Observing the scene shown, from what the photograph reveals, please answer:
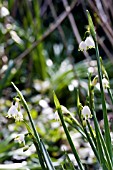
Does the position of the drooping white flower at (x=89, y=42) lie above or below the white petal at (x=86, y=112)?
above

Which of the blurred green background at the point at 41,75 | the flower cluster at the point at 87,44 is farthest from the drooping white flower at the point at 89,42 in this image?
the blurred green background at the point at 41,75

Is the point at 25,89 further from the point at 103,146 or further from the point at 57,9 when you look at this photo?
the point at 103,146

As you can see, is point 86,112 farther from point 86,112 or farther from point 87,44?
point 87,44

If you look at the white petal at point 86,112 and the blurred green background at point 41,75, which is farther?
the blurred green background at point 41,75

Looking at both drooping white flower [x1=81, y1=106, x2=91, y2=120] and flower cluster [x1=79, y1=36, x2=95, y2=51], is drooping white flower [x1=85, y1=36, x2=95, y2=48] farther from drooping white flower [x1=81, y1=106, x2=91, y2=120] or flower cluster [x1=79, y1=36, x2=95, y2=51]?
drooping white flower [x1=81, y1=106, x2=91, y2=120]

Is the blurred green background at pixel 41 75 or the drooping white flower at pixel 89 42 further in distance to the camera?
the blurred green background at pixel 41 75

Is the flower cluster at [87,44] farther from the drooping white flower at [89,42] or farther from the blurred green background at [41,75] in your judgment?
the blurred green background at [41,75]

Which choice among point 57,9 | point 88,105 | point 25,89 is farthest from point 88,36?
point 57,9

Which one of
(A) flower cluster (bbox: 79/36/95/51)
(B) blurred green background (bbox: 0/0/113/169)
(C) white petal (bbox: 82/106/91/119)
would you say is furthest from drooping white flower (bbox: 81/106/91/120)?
(B) blurred green background (bbox: 0/0/113/169)

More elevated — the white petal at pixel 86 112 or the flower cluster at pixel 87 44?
the flower cluster at pixel 87 44

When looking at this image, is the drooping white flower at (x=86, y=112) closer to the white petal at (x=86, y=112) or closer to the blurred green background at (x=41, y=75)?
the white petal at (x=86, y=112)

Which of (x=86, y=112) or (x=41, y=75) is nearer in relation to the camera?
(x=86, y=112)

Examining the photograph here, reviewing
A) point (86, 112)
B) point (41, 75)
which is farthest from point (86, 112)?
point (41, 75)

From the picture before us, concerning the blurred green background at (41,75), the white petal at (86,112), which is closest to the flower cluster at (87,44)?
the white petal at (86,112)
